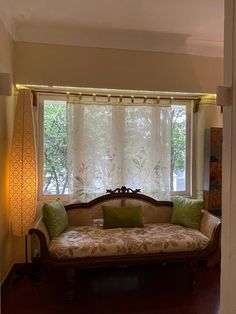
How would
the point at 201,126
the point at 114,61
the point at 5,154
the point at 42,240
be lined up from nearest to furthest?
the point at 42,240 < the point at 5,154 < the point at 114,61 < the point at 201,126

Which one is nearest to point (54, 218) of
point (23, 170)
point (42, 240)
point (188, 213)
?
point (42, 240)

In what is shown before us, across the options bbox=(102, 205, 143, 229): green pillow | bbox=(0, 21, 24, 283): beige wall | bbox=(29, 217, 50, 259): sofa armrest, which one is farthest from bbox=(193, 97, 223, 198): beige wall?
bbox=(0, 21, 24, 283): beige wall

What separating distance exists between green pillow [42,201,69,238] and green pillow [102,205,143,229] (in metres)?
0.48

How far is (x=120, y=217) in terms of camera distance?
3.37 meters

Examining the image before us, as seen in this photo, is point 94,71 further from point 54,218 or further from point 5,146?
point 54,218

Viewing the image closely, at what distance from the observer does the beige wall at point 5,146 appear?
2.85 meters

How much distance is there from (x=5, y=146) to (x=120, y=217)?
4.87 feet

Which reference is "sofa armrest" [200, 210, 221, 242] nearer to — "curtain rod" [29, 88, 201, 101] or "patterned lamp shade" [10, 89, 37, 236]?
"curtain rod" [29, 88, 201, 101]

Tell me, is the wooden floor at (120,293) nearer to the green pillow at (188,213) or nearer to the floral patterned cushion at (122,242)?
the floral patterned cushion at (122,242)

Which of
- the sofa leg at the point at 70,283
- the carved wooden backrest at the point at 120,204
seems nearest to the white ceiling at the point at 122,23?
the carved wooden backrest at the point at 120,204

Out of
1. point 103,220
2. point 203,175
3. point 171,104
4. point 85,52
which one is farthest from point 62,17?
point 203,175

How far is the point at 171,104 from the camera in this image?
12.7ft

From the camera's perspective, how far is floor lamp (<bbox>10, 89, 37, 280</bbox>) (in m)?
3.10

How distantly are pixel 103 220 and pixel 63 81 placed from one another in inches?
66.1
